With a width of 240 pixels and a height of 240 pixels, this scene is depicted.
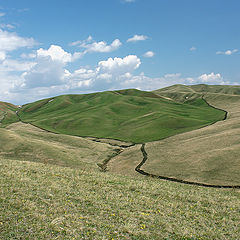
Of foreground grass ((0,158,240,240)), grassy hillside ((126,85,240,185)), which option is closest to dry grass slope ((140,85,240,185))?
grassy hillside ((126,85,240,185))

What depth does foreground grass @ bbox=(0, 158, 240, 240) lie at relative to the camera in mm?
14922

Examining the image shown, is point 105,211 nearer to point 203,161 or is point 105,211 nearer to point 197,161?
point 203,161

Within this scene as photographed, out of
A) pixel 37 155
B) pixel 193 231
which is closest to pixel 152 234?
pixel 193 231

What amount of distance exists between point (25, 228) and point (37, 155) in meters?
43.9

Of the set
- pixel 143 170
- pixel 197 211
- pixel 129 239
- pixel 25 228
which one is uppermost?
pixel 25 228

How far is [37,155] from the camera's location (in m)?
A: 55.7

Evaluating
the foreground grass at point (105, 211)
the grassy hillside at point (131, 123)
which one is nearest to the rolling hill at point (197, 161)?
the foreground grass at point (105, 211)

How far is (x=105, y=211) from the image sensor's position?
1858cm

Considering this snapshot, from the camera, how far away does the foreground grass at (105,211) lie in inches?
587

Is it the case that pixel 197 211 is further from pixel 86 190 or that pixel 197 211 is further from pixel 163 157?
pixel 163 157

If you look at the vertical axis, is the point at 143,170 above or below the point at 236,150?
below

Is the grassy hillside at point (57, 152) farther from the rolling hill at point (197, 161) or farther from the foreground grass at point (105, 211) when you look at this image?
the foreground grass at point (105, 211)

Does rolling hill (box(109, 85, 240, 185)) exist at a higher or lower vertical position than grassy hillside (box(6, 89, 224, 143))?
lower

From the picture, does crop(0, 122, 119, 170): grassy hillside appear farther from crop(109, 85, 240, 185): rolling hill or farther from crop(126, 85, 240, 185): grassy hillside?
crop(126, 85, 240, 185): grassy hillside
